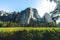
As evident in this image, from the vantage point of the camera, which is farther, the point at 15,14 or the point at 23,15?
the point at 23,15

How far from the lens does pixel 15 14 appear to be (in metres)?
33.9

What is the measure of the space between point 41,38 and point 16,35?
143 cm

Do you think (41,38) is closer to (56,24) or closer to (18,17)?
(56,24)

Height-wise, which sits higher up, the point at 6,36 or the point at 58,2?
the point at 58,2

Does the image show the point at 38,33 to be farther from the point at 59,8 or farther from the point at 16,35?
the point at 59,8

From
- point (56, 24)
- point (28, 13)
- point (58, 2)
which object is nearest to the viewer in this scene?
point (58, 2)

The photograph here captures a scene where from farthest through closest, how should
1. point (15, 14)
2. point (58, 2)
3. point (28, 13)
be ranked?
1. point (28, 13)
2. point (15, 14)
3. point (58, 2)

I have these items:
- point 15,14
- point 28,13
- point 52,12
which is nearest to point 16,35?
point 52,12

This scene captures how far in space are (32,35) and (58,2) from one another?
23.3ft

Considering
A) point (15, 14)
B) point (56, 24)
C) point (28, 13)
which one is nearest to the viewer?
point (56, 24)

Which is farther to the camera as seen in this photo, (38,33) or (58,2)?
(58,2)

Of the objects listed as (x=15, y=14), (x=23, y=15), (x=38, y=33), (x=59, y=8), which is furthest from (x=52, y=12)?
(x=23, y=15)

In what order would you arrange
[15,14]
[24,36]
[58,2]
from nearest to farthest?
[24,36] → [58,2] → [15,14]

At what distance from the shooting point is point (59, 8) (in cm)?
1886
